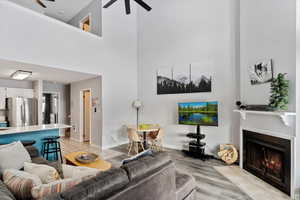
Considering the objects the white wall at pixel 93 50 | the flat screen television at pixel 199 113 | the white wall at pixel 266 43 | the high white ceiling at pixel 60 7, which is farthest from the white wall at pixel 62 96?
the white wall at pixel 266 43

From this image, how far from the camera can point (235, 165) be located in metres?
3.40

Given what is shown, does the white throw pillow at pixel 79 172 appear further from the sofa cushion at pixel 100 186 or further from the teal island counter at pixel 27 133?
the teal island counter at pixel 27 133

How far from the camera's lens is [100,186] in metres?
1.01

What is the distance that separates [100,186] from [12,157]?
187 centimetres

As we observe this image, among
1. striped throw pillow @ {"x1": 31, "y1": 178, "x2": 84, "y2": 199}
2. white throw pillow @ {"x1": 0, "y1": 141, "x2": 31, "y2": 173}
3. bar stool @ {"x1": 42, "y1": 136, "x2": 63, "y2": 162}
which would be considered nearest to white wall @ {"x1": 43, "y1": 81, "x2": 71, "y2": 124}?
bar stool @ {"x1": 42, "y1": 136, "x2": 63, "y2": 162}

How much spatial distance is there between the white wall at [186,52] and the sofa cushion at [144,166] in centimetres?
296

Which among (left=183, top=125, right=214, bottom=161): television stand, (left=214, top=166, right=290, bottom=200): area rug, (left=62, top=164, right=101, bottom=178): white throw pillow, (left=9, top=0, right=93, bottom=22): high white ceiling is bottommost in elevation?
(left=214, top=166, right=290, bottom=200): area rug

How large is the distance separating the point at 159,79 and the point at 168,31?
5.30ft

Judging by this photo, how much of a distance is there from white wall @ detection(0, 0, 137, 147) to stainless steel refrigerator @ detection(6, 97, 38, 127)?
2.51 meters

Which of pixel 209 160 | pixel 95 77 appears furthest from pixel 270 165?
pixel 95 77

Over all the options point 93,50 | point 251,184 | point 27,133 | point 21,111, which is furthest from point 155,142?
point 21,111

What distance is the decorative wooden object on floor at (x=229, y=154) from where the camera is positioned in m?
3.41

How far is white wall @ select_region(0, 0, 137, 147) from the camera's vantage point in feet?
10.5

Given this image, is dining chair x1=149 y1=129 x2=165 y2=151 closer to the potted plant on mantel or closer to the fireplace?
the fireplace
